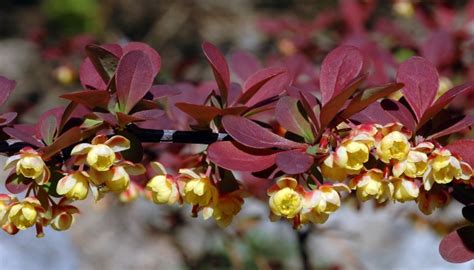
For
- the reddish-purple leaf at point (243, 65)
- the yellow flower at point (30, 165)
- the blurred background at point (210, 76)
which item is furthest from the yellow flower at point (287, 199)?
the blurred background at point (210, 76)

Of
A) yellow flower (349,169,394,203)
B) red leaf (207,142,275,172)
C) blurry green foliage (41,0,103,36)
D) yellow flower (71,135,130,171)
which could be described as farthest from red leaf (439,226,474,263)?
blurry green foliage (41,0,103,36)

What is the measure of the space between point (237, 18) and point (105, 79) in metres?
4.51

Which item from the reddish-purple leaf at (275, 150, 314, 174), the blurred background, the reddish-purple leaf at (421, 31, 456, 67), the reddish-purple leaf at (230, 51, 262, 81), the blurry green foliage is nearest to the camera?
the reddish-purple leaf at (275, 150, 314, 174)

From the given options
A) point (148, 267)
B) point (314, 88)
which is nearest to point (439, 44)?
point (314, 88)

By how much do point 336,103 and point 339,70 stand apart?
70 mm

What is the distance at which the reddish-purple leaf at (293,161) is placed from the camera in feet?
2.20

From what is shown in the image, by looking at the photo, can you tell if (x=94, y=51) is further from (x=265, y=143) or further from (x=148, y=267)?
(x=148, y=267)

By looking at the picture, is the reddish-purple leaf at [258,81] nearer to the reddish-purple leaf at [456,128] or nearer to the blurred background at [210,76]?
the reddish-purple leaf at [456,128]

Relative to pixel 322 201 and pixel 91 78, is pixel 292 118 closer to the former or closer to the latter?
pixel 322 201

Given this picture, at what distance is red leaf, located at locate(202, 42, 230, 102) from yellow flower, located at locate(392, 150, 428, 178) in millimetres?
206

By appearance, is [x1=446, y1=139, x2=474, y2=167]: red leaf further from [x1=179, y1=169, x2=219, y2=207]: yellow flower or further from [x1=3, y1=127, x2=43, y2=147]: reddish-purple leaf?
[x1=3, y1=127, x2=43, y2=147]: reddish-purple leaf

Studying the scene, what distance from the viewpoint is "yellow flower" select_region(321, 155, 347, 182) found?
698 mm

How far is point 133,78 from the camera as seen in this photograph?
28.9 inches

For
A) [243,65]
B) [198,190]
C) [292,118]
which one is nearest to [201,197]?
[198,190]
